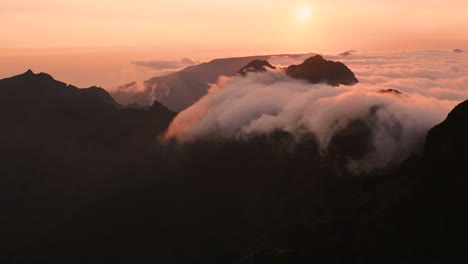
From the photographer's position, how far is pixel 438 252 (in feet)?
462

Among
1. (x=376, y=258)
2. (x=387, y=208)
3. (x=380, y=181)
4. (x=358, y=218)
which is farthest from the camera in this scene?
(x=380, y=181)

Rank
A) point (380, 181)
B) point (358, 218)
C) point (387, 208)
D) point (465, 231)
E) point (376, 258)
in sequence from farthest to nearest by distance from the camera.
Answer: point (380, 181) < point (358, 218) < point (387, 208) < point (376, 258) < point (465, 231)

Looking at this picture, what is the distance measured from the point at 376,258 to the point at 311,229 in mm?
31366

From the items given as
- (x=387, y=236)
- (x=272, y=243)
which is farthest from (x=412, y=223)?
(x=272, y=243)

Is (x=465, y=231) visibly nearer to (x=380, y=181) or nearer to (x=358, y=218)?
(x=358, y=218)

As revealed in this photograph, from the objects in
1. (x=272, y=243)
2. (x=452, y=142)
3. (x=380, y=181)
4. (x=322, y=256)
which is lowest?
(x=272, y=243)

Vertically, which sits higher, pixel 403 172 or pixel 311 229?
pixel 403 172

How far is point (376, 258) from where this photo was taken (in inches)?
5842

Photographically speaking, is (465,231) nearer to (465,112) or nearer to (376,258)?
(376,258)

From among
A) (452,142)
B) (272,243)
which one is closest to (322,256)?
(272,243)

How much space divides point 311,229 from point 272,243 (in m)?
28.1

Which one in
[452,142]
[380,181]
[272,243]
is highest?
[452,142]

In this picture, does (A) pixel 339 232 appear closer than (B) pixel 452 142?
No

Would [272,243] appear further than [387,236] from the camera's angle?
Yes
